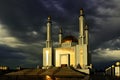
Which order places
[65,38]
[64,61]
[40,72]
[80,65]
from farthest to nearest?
[65,38] → [64,61] → [80,65] → [40,72]

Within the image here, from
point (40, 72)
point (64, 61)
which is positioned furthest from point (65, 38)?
point (40, 72)

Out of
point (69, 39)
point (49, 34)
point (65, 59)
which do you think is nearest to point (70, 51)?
point (65, 59)

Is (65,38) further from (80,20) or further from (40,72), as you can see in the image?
(40,72)

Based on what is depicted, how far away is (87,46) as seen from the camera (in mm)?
90125

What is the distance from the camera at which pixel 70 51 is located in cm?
9606

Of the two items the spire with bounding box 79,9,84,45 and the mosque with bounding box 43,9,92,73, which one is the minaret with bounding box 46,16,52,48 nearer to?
the mosque with bounding box 43,9,92,73

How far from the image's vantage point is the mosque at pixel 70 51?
3529 inches

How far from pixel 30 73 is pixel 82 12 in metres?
30.8

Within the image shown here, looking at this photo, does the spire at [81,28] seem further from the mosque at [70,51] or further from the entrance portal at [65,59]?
the entrance portal at [65,59]

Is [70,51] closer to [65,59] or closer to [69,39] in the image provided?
[65,59]

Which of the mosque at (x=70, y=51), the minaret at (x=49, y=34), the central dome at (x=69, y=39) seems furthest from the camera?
the central dome at (x=69, y=39)

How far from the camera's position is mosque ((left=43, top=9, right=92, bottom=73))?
89625mm

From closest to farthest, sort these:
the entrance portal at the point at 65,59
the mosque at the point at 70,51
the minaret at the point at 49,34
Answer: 1. the mosque at the point at 70,51
2. the entrance portal at the point at 65,59
3. the minaret at the point at 49,34

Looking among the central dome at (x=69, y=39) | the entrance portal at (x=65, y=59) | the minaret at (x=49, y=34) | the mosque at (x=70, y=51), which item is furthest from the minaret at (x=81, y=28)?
the minaret at (x=49, y=34)
